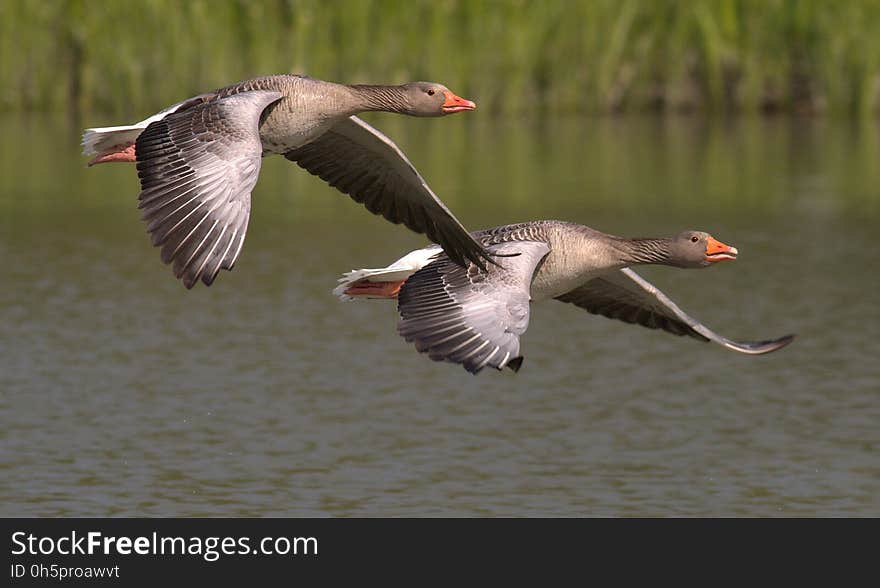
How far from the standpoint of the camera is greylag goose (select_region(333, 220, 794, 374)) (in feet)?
40.0

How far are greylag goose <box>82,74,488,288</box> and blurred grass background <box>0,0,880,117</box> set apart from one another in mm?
23132

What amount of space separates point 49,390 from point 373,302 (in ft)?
21.6

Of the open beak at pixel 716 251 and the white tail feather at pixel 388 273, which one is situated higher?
Result: the open beak at pixel 716 251

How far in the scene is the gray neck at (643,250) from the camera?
13945 millimetres

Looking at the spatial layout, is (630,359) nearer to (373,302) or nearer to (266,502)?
(373,302)

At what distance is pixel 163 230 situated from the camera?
37.3 feet

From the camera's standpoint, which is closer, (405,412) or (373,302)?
(405,412)

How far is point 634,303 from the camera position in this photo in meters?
15.5

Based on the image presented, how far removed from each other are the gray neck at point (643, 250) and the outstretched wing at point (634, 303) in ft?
1.57

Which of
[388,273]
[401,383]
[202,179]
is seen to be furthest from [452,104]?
[401,383]

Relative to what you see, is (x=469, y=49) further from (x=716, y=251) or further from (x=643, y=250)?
(x=643, y=250)

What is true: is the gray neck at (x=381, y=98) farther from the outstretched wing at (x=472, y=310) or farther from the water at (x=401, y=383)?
the water at (x=401, y=383)

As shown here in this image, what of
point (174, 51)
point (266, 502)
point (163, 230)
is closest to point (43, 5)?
point (174, 51)

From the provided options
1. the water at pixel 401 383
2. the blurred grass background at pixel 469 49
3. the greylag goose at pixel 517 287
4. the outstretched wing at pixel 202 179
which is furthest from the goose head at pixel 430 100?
the blurred grass background at pixel 469 49
